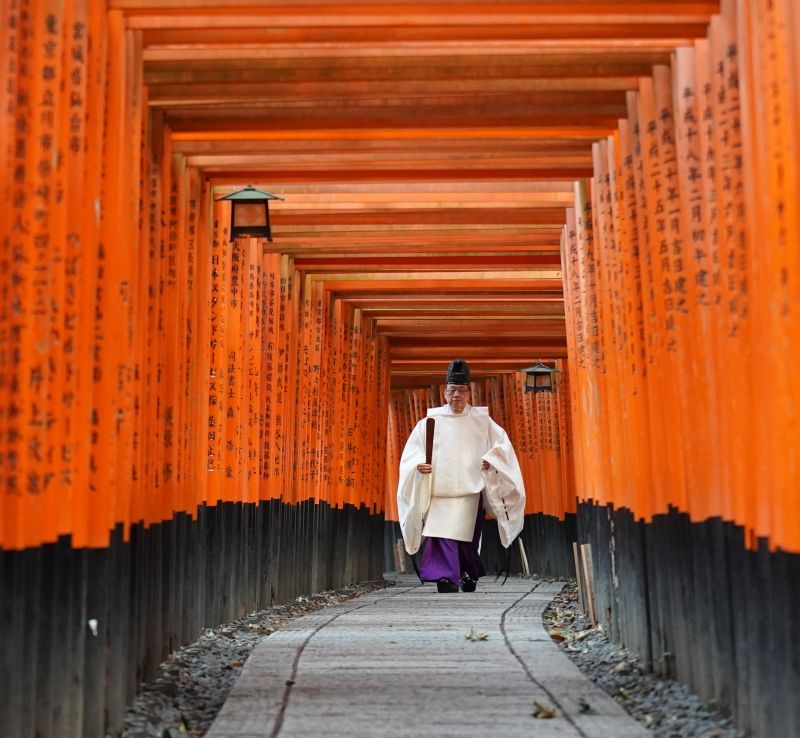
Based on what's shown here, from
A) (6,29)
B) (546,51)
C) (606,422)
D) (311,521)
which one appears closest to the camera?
(6,29)

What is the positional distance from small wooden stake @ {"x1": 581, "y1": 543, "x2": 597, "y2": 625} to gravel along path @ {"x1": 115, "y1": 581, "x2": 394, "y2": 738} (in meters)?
2.29

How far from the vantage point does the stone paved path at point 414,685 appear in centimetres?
514

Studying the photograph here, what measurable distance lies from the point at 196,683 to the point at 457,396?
20.8ft

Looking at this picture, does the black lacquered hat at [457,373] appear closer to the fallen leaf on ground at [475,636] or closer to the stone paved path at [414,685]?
the stone paved path at [414,685]

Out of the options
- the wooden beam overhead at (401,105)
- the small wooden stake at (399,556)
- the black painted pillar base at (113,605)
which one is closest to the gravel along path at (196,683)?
the black painted pillar base at (113,605)

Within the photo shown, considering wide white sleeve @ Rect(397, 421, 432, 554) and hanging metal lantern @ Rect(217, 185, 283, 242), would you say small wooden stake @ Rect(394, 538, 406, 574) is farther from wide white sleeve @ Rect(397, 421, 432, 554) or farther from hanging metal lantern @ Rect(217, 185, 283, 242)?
hanging metal lantern @ Rect(217, 185, 283, 242)

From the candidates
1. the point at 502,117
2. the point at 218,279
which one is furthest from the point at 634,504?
the point at 218,279

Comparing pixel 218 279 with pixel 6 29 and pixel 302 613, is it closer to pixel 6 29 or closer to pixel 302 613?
pixel 302 613

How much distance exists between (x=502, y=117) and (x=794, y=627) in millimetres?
4169

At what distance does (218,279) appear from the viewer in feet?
30.5

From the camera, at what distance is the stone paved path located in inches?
202

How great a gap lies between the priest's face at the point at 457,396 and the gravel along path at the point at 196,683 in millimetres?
3334

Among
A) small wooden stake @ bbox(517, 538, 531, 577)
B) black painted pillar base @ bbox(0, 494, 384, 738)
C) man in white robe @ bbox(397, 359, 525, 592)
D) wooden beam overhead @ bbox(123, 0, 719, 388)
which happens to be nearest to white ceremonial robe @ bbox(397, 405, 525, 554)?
man in white robe @ bbox(397, 359, 525, 592)

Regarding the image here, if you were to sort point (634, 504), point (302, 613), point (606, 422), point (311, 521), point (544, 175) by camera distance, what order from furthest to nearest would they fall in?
point (311, 521) → point (302, 613) → point (544, 175) → point (606, 422) → point (634, 504)
